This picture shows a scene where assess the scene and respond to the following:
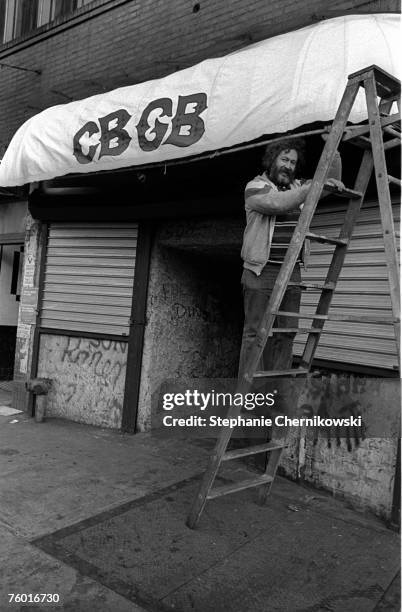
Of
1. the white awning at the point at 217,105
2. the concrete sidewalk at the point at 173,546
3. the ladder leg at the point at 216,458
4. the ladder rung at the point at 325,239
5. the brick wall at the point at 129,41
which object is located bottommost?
the concrete sidewalk at the point at 173,546

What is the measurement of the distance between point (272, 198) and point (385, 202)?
0.77 m

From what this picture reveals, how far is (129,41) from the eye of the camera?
611 centimetres

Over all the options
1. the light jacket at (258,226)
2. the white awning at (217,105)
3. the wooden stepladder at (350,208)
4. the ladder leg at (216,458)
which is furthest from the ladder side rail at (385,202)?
the ladder leg at (216,458)

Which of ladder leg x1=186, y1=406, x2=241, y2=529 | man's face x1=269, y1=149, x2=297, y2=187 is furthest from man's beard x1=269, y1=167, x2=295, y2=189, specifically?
ladder leg x1=186, y1=406, x2=241, y2=529

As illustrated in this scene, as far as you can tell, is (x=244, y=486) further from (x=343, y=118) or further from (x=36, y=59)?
(x=36, y=59)

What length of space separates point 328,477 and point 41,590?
2.33m

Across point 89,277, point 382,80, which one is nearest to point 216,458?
point 382,80

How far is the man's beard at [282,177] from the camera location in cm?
333

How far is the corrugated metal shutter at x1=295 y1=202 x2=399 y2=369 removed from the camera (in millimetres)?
3824

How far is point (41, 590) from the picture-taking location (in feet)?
8.76

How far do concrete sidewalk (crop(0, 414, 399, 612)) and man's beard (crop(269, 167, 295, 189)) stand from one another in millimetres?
2332

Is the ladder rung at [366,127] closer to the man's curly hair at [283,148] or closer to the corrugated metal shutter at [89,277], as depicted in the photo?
the man's curly hair at [283,148]

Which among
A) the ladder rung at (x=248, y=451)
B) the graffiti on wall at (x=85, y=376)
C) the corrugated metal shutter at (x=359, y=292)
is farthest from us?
the graffiti on wall at (x=85, y=376)

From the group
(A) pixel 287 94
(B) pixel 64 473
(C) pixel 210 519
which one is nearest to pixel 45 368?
(B) pixel 64 473
